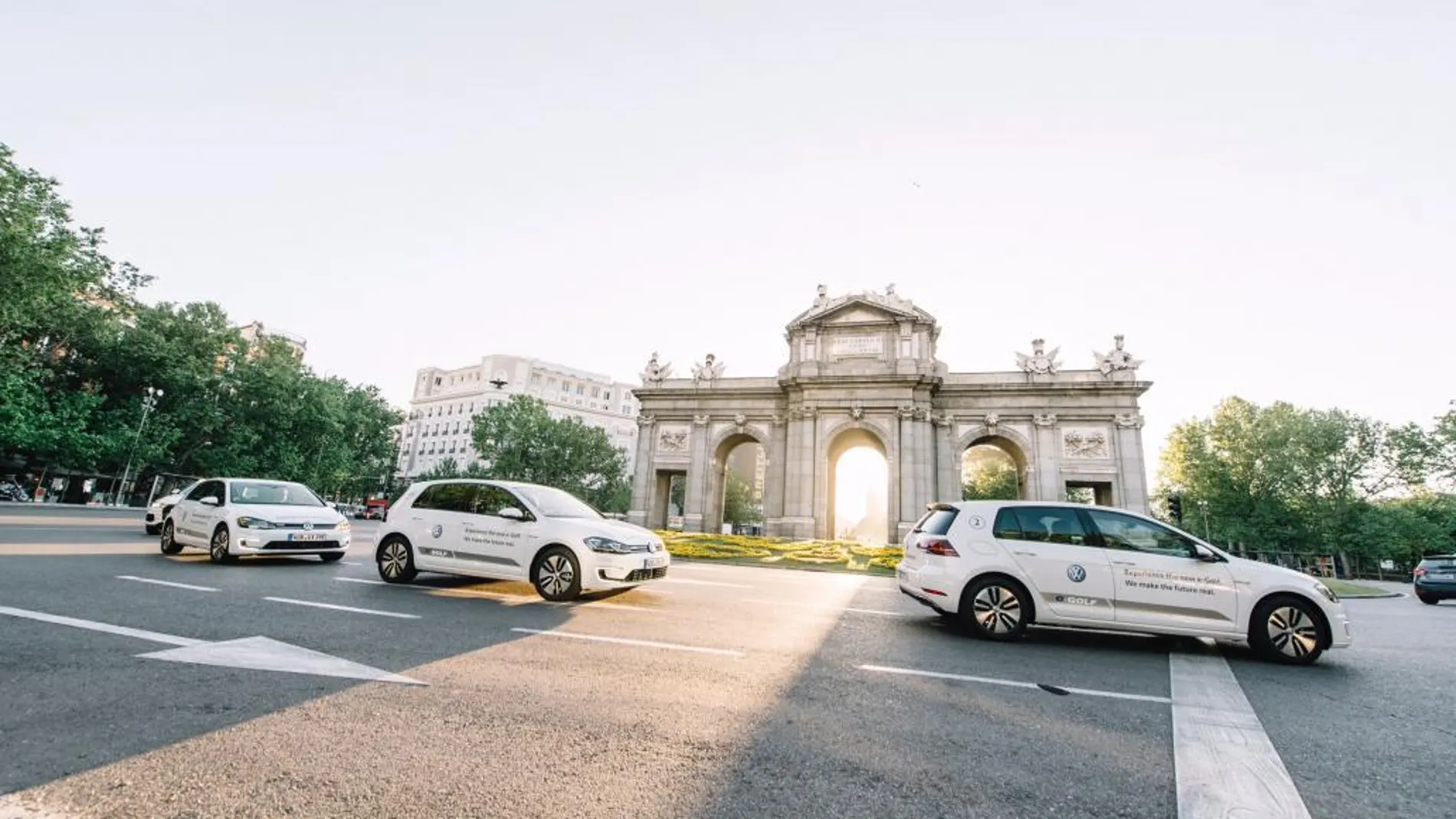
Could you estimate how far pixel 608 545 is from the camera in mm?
8281

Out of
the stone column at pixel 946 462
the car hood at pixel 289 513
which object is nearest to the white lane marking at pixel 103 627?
the car hood at pixel 289 513

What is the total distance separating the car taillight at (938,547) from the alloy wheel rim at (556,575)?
15.8ft

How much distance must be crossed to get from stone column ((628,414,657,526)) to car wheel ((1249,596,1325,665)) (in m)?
31.5

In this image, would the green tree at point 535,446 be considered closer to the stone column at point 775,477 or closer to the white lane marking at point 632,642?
the stone column at point 775,477

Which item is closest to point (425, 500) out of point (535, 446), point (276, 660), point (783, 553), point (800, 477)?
point (276, 660)

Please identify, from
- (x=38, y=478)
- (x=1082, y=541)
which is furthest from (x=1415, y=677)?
(x=38, y=478)

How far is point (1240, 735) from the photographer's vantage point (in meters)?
3.97

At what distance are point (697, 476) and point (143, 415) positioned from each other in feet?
110

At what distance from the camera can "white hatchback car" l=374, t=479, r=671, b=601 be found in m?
8.22

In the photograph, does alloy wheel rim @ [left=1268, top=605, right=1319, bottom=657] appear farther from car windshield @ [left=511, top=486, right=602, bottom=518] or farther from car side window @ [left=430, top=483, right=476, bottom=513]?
car side window @ [left=430, top=483, right=476, bottom=513]

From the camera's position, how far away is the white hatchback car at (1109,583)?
655 centimetres

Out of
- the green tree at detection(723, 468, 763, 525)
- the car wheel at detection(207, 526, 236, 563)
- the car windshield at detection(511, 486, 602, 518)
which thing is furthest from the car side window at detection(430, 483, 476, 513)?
the green tree at detection(723, 468, 763, 525)

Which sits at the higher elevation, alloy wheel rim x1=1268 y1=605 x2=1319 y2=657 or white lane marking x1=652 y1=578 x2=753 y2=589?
alloy wheel rim x1=1268 y1=605 x2=1319 y2=657

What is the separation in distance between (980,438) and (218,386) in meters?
49.8
